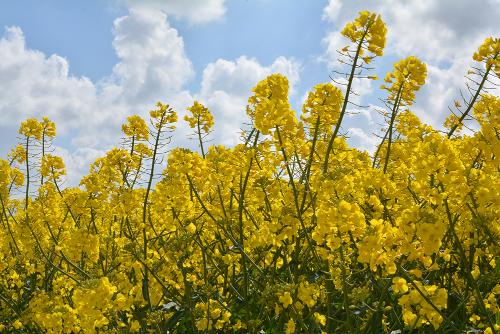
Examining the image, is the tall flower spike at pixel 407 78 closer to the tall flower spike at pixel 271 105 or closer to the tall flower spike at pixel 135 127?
the tall flower spike at pixel 271 105

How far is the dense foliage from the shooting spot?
3.20 metres

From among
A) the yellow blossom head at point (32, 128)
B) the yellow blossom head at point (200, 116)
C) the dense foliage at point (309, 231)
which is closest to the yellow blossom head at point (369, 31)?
the dense foliage at point (309, 231)

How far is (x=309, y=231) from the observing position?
4008 mm

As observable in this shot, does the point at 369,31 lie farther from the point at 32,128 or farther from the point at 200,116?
the point at 32,128

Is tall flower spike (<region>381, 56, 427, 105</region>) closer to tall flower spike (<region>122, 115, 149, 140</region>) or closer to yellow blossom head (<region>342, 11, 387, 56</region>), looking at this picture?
yellow blossom head (<region>342, 11, 387, 56</region>)

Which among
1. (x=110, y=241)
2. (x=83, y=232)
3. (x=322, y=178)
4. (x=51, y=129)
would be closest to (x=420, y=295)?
(x=322, y=178)

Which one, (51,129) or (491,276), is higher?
(51,129)

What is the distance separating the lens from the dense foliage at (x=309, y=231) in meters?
3.20

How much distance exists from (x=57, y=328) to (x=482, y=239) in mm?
3412

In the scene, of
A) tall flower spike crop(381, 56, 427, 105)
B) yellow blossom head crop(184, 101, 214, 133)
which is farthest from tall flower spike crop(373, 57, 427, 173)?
yellow blossom head crop(184, 101, 214, 133)

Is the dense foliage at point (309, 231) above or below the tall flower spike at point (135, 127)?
below

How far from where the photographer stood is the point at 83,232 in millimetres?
4828

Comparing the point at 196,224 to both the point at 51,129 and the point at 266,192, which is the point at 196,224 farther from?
the point at 51,129

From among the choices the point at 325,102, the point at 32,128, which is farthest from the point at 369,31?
the point at 32,128
